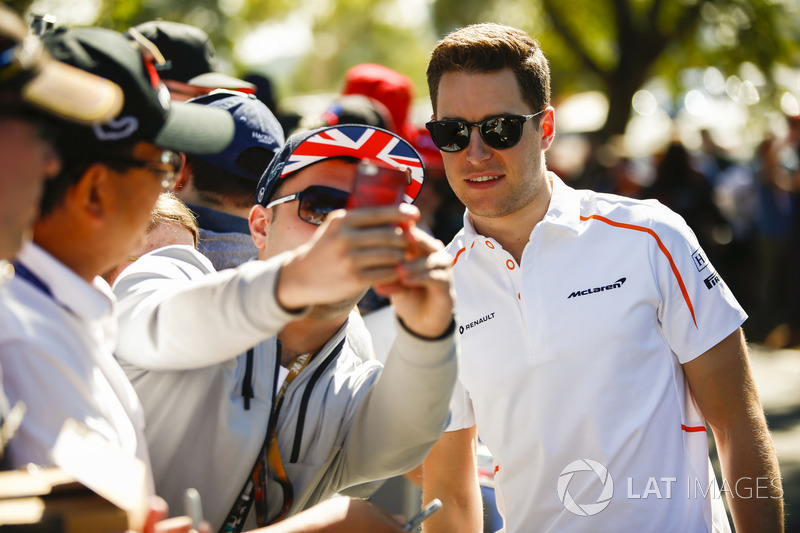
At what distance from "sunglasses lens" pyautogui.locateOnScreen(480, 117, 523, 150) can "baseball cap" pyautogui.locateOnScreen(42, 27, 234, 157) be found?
1438 mm

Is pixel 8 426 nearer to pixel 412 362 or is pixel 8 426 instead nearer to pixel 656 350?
pixel 412 362

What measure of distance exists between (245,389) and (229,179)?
1.41m

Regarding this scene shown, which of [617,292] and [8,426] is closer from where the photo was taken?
[8,426]

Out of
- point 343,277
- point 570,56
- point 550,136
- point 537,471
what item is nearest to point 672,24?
point 570,56

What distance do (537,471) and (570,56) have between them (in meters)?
15.9

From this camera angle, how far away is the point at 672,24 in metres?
14.8

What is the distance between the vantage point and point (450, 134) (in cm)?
298

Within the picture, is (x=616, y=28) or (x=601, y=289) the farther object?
(x=616, y=28)

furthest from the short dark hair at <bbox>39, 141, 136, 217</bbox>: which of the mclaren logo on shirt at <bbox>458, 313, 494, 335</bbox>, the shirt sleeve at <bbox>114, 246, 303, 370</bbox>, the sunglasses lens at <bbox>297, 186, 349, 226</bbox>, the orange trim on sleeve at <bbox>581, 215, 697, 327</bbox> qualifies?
the orange trim on sleeve at <bbox>581, 215, 697, 327</bbox>

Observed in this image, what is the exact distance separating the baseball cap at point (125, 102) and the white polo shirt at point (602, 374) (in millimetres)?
1389

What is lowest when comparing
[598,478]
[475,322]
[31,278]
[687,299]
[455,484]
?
[455,484]

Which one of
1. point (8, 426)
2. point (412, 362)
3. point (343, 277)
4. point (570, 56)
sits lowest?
point (570, 56)

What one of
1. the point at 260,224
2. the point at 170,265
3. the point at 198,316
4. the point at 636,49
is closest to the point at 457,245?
the point at 260,224

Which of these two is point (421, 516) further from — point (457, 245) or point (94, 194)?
point (457, 245)
